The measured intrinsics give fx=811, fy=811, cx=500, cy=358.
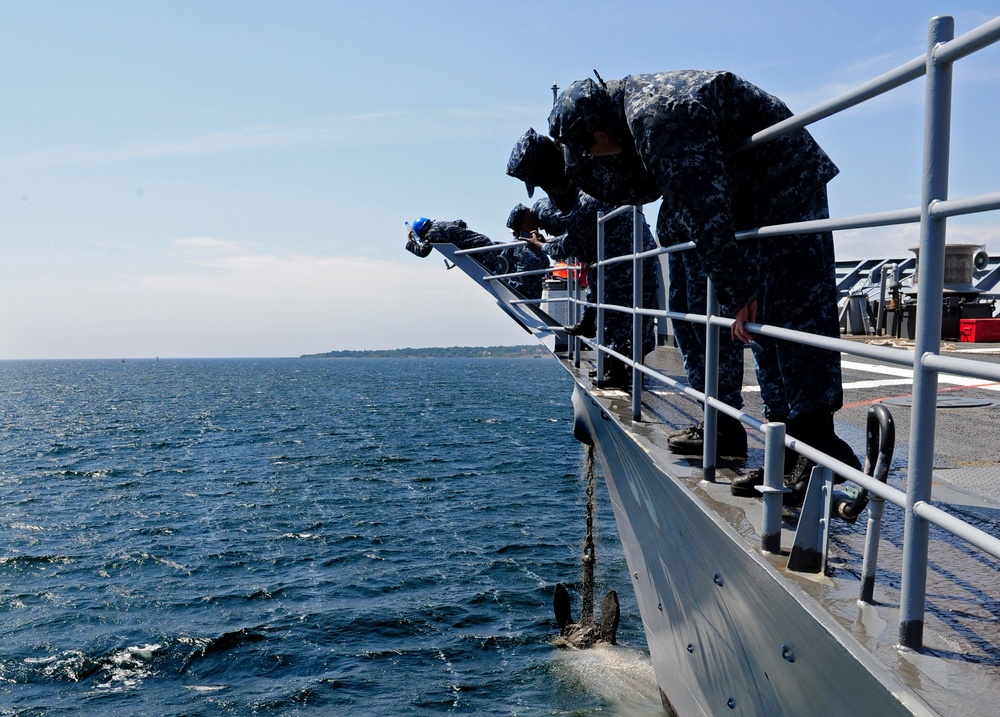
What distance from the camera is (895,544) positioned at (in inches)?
105

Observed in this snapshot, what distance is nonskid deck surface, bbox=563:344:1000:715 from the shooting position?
176 cm

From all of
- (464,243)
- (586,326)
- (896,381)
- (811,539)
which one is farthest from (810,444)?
(464,243)

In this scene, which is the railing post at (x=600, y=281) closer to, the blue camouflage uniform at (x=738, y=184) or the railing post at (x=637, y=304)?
the railing post at (x=637, y=304)

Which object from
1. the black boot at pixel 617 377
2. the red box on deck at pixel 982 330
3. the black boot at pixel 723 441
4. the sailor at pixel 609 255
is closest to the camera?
the black boot at pixel 723 441

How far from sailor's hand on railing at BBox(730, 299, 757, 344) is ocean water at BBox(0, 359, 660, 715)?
8.00 m

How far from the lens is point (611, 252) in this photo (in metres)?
6.28

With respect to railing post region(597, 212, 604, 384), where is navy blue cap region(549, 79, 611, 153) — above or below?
above

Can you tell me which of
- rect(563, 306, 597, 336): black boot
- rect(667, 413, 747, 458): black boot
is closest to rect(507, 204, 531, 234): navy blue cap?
rect(563, 306, 597, 336): black boot

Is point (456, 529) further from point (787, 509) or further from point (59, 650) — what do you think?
point (787, 509)

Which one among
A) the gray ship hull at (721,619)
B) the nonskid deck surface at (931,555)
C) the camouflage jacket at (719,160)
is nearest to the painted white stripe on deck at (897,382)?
the nonskid deck surface at (931,555)

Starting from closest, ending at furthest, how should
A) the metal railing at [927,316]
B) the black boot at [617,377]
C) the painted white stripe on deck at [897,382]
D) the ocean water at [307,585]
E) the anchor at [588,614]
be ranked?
the metal railing at [927,316], the black boot at [617,377], the painted white stripe on deck at [897,382], the ocean water at [307,585], the anchor at [588,614]

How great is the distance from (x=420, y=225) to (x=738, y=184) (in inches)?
358

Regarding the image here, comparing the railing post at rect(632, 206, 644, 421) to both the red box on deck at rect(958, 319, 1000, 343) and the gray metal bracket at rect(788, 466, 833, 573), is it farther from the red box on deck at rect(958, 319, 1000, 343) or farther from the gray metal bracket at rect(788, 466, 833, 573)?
the red box on deck at rect(958, 319, 1000, 343)

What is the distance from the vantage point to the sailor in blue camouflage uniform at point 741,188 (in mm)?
2824
